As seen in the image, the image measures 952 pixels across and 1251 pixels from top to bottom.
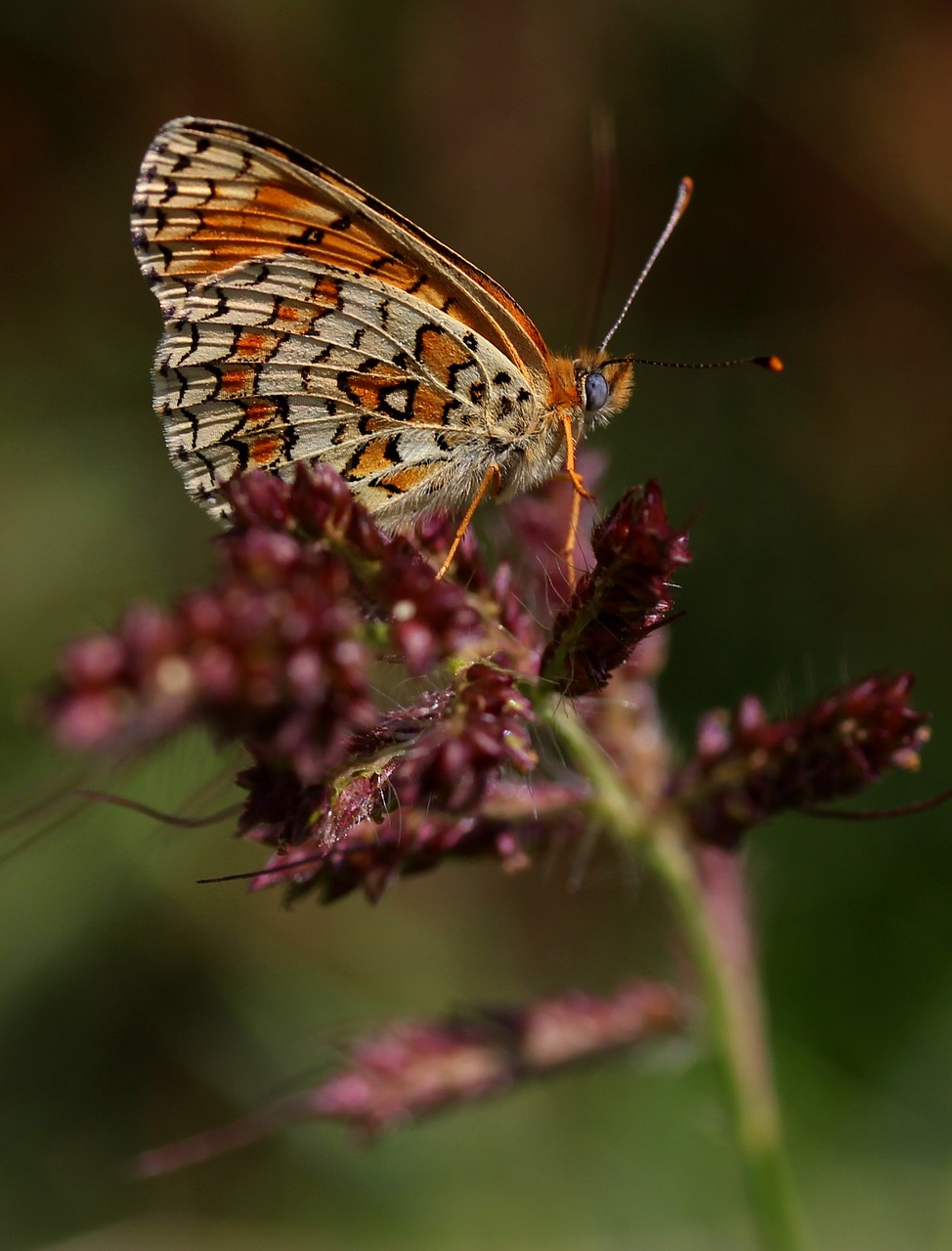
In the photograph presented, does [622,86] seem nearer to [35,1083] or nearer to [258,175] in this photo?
[258,175]

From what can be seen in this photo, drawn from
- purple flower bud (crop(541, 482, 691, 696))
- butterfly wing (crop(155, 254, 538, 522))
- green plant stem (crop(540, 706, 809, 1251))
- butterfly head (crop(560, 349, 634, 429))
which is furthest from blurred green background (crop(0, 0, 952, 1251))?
purple flower bud (crop(541, 482, 691, 696))

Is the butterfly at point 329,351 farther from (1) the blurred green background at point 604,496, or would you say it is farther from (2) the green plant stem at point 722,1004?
(1) the blurred green background at point 604,496

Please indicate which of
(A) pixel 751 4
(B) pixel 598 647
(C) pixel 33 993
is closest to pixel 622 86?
(A) pixel 751 4

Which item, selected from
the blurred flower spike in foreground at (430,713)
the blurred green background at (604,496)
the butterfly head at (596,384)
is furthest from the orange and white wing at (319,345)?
the blurred green background at (604,496)

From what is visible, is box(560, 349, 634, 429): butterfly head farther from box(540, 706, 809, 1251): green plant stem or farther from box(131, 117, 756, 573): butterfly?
box(540, 706, 809, 1251): green plant stem

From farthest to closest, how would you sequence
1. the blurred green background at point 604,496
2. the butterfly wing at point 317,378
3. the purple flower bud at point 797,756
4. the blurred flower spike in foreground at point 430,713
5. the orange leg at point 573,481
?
1. the blurred green background at point 604,496
2. the butterfly wing at point 317,378
3. the orange leg at point 573,481
4. the purple flower bud at point 797,756
5. the blurred flower spike in foreground at point 430,713

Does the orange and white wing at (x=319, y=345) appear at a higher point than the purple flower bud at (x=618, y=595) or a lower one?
higher

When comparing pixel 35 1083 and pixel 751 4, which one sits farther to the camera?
pixel 751 4
